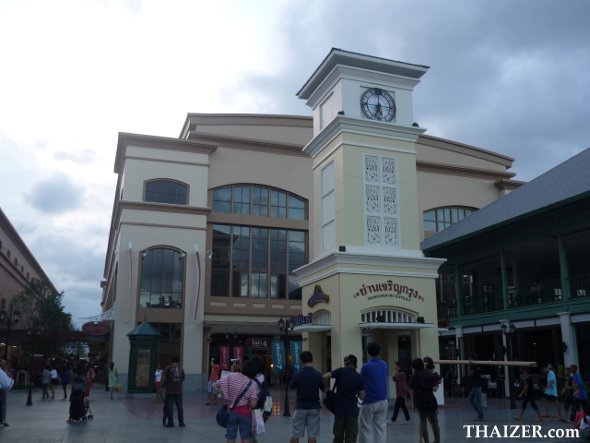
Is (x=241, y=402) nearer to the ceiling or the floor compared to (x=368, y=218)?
nearer to the floor

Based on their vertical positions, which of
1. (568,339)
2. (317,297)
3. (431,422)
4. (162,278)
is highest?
(162,278)

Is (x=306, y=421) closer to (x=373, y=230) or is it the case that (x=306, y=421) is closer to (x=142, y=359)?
(x=373, y=230)

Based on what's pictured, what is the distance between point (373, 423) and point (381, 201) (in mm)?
12460

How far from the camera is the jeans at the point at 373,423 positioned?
34.9 feet

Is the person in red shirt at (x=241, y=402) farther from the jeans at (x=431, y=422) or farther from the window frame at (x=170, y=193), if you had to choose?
the window frame at (x=170, y=193)

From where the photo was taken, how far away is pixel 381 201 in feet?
73.0

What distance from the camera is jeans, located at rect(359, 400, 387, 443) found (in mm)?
10641

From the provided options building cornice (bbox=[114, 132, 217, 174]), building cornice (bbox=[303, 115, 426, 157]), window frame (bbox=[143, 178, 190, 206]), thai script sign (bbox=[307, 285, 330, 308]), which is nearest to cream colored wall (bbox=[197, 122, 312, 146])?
building cornice (bbox=[114, 132, 217, 174])

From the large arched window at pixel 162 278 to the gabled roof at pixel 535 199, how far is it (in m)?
16.1

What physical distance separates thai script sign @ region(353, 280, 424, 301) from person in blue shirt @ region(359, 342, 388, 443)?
32.9 ft

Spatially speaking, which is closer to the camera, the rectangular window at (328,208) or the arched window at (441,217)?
the rectangular window at (328,208)

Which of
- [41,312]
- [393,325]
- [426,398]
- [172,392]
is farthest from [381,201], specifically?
[41,312]

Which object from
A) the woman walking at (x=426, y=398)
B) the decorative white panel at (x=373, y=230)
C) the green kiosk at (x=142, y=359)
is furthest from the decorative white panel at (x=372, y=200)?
the green kiosk at (x=142, y=359)

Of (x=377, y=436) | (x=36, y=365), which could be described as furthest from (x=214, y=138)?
(x=377, y=436)
